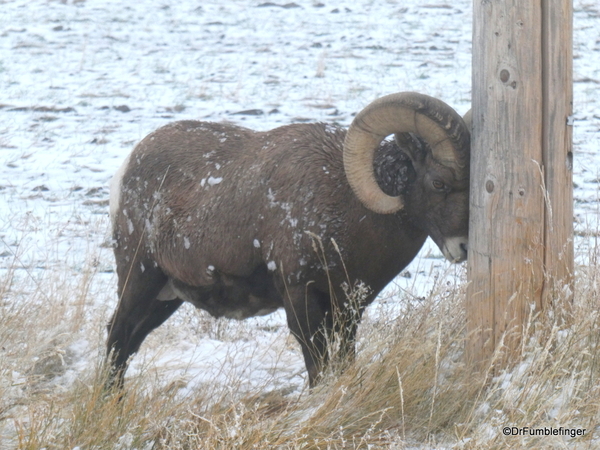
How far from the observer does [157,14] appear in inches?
687

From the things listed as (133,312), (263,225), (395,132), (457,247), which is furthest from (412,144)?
(133,312)

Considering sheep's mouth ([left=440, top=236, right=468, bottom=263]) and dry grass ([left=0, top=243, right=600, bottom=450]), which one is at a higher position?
sheep's mouth ([left=440, top=236, right=468, bottom=263])

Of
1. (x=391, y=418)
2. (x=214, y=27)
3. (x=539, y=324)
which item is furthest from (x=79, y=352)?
(x=214, y=27)

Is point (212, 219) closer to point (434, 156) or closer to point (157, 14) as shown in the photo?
point (434, 156)

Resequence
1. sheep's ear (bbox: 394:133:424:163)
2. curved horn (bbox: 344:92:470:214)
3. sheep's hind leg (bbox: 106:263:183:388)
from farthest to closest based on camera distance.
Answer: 1. sheep's hind leg (bbox: 106:263:183:388)
2. sheep's ear (bbox: 394:133:424:163)
3. curved horn (bbox: 344:92:470:214)

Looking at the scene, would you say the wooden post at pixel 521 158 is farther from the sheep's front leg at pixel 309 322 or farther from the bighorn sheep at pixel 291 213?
the sheep's front leg at pixel 309 322

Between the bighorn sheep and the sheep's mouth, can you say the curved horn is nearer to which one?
the bighorn sheep

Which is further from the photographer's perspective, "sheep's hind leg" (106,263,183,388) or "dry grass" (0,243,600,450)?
"sheep's hind leg" (106,263,183,388)

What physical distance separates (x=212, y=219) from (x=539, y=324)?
187 cm

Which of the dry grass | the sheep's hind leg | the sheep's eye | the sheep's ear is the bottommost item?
the sheep's hind leg

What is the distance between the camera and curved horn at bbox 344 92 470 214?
3887 mm

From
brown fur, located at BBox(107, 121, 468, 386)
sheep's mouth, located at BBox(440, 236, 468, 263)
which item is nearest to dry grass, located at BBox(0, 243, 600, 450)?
sheep's mouth, located at BBox(440, 236, 468, 263)

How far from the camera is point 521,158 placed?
3703mm

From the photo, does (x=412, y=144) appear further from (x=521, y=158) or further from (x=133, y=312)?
(x=133, y=312)
